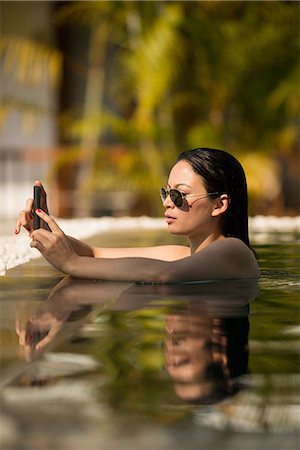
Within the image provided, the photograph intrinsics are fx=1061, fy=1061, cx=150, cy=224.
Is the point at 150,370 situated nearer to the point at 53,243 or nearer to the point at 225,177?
the point at 53,243

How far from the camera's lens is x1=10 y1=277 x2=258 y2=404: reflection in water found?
2.04m

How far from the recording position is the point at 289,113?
11.8m

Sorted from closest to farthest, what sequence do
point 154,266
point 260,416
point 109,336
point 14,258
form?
point 260,416 → point 109,336 → point 154,266 → point 14,258

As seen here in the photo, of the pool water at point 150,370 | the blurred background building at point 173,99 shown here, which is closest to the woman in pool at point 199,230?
the pool water at point 150,370

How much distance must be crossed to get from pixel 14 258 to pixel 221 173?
5.35 feet

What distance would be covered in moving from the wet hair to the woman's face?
29 mm

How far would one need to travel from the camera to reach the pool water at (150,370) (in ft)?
5.37

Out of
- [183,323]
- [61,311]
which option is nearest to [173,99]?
[61,311]

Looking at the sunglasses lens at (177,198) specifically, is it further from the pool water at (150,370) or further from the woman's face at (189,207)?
the pool water at (150,370)

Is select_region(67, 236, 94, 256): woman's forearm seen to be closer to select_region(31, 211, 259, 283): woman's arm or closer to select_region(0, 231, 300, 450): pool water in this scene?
select_region(31, 211, 259, 283): woman's arm

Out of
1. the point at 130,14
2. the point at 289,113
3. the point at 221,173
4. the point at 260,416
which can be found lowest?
the point at 260,416

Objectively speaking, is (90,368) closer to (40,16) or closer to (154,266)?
(154,266)

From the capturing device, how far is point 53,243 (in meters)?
3.79

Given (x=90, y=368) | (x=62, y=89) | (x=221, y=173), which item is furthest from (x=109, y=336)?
(x=62, y=89)
